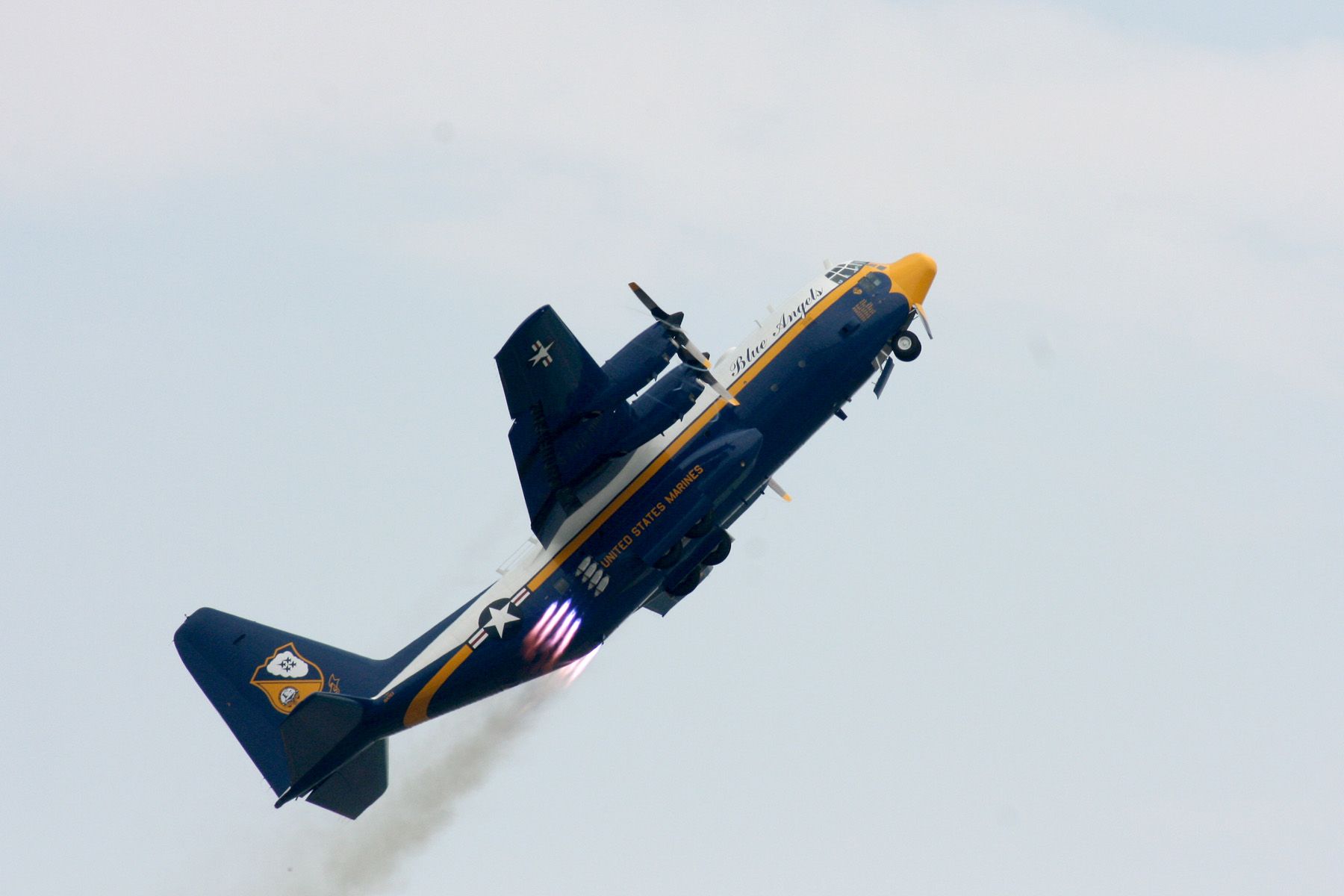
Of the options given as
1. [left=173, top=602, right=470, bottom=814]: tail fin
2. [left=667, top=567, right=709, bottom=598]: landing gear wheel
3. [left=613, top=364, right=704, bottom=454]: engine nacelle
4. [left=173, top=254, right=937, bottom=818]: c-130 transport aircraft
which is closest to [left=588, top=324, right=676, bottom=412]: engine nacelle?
[left=173, top=254, right=937, bottom=818]: c-130 transport aircraft

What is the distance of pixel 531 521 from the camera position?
3697 centimetres

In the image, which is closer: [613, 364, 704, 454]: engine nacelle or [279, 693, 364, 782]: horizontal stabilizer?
[613, 364, 704, 454]: engine nacelle

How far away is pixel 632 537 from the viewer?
36500 millimetres

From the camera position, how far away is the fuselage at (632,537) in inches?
1431

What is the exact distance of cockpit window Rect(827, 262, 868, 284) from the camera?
1533 inches

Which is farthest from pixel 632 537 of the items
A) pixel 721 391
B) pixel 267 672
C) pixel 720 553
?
pixel 267 672

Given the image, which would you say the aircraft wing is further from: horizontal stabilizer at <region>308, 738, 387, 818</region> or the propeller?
horizontal stabilizer at <region>308, 738, 387, 818</region>

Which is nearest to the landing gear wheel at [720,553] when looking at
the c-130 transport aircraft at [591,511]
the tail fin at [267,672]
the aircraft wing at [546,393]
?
the c-130 transport aircraft at [591,511]

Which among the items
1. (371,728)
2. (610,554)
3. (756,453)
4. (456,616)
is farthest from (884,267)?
(371,728)

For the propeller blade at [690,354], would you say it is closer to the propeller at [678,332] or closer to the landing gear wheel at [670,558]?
A: the propeller at [678,332]

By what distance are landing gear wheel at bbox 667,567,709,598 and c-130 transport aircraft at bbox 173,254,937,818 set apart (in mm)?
40

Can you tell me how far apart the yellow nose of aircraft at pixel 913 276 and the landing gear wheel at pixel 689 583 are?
741cm

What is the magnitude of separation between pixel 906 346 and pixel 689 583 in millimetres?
6972

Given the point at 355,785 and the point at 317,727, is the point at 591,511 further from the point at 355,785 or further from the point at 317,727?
the point at 355,785
